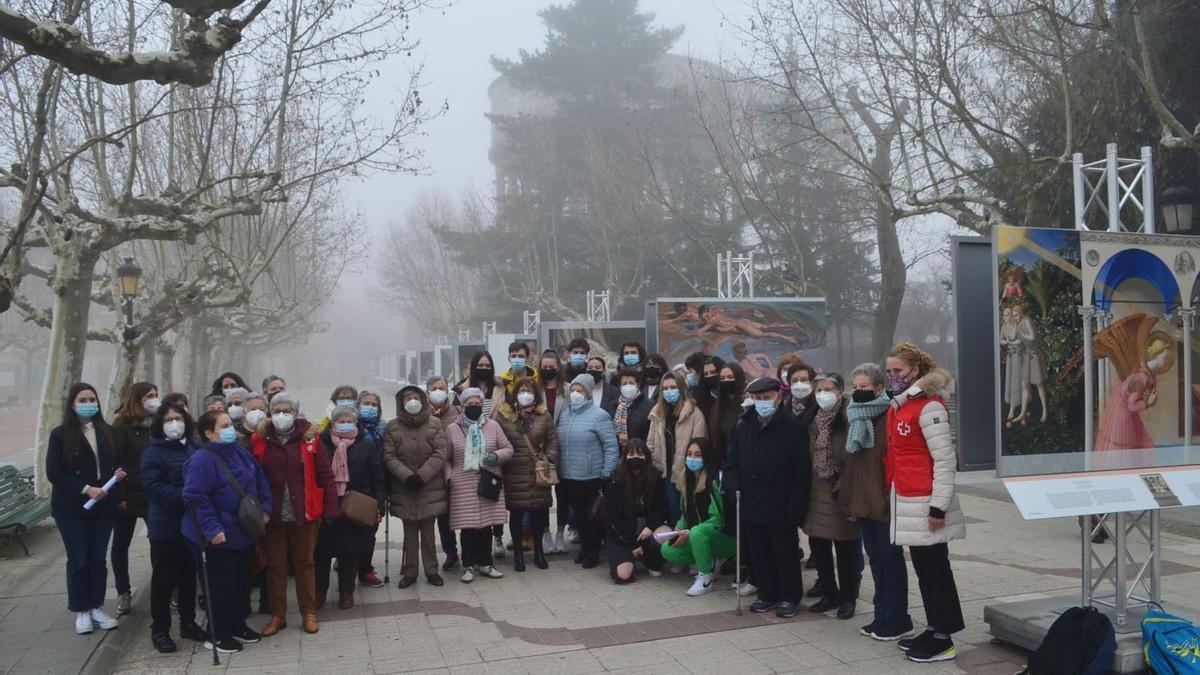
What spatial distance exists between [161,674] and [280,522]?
4.03ft

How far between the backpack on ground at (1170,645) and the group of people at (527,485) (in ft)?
3.37

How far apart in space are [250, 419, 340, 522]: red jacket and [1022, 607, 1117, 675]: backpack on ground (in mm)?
4884

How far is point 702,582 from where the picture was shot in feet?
24.7

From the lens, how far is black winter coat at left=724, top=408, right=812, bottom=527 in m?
6.74

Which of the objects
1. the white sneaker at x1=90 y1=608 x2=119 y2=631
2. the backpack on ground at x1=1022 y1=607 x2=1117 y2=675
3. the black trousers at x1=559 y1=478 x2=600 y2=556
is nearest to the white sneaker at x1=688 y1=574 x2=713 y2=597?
the black trousers at x1=559 y1=478 x2=600 y2=556

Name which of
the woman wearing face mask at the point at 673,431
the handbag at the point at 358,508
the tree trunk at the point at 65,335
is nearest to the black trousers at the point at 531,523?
the woman wearing face mask at the point at 673,431

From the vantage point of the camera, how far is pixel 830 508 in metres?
6.62

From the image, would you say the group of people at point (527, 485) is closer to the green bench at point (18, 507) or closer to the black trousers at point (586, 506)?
the black trousers at point (586, 506)

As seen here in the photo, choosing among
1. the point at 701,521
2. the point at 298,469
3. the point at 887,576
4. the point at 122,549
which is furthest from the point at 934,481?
the point at 122,549

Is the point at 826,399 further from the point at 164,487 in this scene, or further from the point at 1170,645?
the point at 164,487

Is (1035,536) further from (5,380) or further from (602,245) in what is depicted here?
(5,380)

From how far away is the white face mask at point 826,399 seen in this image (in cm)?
650

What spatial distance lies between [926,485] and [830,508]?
1.19m

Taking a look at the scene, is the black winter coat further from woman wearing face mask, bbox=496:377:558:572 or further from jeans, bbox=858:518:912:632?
woman wearing face mask, bbox=496:377:558:572
